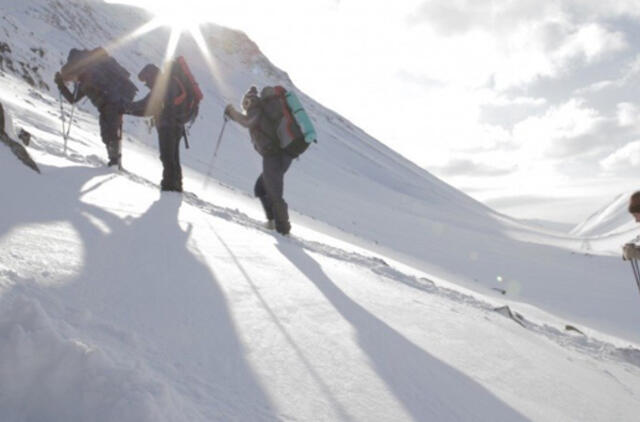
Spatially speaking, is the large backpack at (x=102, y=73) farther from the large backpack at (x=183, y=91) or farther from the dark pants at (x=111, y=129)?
the large backpack at (x=183, y=91)

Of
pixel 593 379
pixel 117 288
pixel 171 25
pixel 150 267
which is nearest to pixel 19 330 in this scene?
pixel 117 288

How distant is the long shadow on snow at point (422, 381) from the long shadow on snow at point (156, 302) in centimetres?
63

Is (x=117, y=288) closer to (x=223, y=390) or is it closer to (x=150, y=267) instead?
(x=150, y=267)

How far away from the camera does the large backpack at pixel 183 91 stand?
6023mm

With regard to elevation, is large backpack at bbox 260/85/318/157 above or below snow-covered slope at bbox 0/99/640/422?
above

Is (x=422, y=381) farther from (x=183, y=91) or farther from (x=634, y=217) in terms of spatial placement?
(x=183, y=91)

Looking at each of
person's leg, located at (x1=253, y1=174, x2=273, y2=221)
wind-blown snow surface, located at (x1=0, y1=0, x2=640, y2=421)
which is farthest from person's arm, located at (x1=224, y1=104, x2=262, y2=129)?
wind-blown snow surface, located at (x1=0, y1=0, x2=640, y2=421)

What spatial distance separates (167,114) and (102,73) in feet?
5.34

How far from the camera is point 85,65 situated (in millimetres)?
6809

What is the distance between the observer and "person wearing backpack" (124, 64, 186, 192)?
5977 millimetres

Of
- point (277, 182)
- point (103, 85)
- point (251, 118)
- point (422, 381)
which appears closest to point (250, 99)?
point (251, 118)

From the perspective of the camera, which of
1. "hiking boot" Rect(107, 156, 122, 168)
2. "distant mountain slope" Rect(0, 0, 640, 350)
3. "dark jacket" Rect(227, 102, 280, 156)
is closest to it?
"dark jacket" Rect(227, 102, 280, 156)

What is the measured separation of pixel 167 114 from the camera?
6070 mm

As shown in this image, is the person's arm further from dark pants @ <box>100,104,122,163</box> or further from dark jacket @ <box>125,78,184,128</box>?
dark pants @ <box>100,104,122,163</box>
